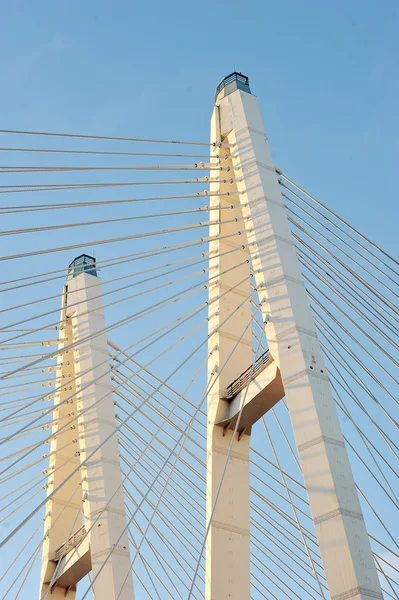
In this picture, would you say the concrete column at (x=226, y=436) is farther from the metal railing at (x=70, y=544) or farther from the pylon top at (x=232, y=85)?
the metal railing at (x=70, y=544)

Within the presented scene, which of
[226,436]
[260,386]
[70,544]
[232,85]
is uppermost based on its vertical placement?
[232,85]

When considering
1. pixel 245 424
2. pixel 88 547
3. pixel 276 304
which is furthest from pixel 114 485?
pixel 276 304

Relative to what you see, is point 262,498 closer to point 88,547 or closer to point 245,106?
point 88,547

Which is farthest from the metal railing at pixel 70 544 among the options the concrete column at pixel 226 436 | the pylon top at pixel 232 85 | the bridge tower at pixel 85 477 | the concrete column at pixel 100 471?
the pylon top at pixel 232 85

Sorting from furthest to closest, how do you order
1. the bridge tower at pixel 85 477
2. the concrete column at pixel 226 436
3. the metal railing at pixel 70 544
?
the metal railing at pixel 70 544
the bridge tower at pixel 85 477
the concrete column at pixel 226 436

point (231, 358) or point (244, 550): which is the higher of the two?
point (231, 358)

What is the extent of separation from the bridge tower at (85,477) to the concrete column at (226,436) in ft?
6.68

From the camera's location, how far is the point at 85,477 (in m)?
17.1

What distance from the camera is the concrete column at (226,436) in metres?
13.1

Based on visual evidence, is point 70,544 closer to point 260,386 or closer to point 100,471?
point 100,471

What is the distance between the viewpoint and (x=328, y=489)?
10648 mm

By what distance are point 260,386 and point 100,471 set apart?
4.94 m

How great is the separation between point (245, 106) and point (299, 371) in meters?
5.44

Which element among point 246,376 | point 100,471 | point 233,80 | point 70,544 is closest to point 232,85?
point 233,80
